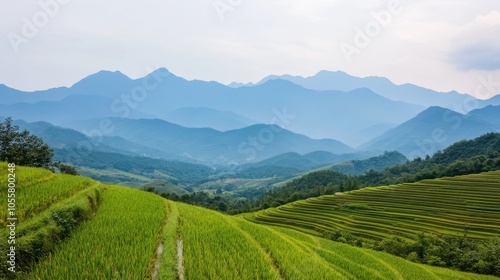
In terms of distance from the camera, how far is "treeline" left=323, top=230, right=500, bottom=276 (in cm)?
2808

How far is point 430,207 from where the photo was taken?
194 ft

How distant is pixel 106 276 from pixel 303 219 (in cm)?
5646

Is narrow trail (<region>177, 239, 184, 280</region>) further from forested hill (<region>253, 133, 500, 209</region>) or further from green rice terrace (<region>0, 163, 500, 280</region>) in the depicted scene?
forested hill (<region>253, 133, 500, 209</region>)

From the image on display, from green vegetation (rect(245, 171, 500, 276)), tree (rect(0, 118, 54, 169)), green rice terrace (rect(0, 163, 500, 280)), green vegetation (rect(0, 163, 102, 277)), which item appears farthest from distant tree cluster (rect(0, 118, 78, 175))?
green vegetation (rect(245, 171, 500, 276))

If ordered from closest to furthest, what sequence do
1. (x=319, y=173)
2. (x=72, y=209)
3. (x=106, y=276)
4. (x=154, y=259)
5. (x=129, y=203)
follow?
(x=106, y=276) → (x=154, y=259) → (x=72, y=209) → (x=129, y=203) → (x=319, y=173)

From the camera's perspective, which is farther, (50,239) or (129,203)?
(129,203)

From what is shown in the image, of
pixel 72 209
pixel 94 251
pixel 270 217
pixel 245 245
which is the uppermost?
pixel 72 209

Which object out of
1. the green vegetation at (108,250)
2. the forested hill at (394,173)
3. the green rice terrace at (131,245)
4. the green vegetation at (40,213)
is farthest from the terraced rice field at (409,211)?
the green vegetation at (40,213)

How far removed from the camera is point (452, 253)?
31.9 meters

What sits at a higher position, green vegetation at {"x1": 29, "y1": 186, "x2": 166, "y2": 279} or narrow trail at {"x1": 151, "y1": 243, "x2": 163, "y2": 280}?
green vegetation at {"x1": 29, "y1": 186, "x2": 166, "y2": 279}

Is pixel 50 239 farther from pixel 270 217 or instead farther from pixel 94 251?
pixel 270 217

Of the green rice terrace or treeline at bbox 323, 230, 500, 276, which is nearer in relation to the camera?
the green rice terrace

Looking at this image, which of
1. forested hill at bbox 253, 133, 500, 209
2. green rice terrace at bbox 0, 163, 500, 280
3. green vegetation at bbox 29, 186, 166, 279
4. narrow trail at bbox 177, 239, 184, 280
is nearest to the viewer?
green vegetation at bbox 29, 186, 166, 279

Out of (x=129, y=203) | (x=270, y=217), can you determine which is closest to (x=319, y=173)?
(x=270, y=217)
